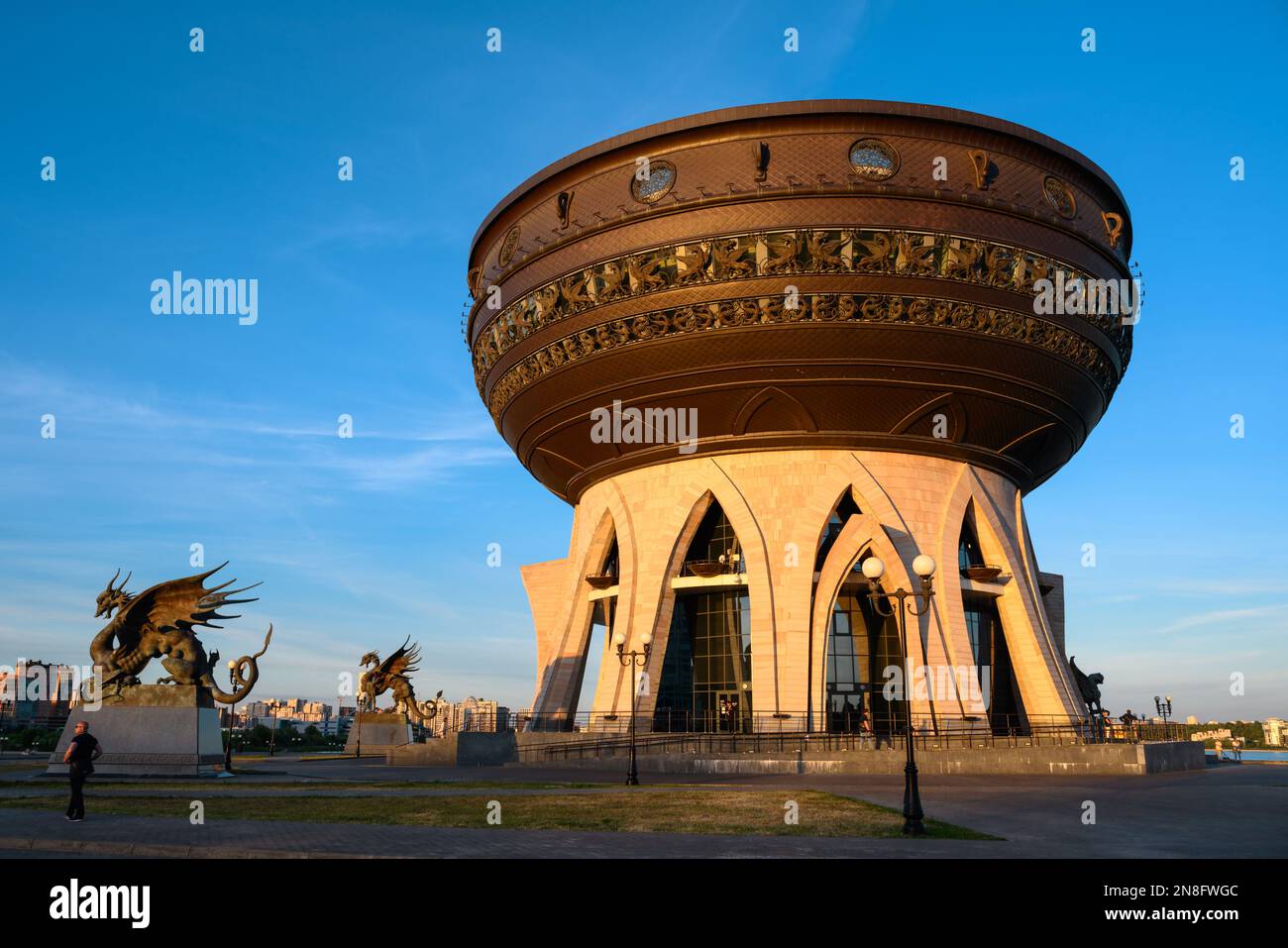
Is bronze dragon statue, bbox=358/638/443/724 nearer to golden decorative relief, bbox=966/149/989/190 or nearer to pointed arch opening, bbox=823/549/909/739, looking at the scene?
pointed arch opening, bbox=823/549/909/739

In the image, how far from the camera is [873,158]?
3072 centimetres

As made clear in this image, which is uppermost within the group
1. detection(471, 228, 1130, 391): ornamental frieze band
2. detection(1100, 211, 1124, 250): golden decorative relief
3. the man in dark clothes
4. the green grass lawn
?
detection(1100, 211, 1124, 250): golden decorative relief

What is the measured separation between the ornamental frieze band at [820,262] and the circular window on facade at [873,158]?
189 centimetres

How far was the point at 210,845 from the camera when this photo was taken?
10.6 m

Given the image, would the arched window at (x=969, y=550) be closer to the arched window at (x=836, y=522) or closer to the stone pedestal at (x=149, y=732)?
the arched window at (x=836, y=522)

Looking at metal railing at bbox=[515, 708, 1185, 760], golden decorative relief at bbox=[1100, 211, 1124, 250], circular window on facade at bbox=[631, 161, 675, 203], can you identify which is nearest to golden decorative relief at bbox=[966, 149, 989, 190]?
golden decorative relief at bbox=[1100, 211, 1124, 250]

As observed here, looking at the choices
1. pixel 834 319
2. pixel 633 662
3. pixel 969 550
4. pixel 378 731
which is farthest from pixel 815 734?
pixel 378 731

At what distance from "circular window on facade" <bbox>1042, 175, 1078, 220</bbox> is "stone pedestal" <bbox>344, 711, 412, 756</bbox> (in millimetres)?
32800

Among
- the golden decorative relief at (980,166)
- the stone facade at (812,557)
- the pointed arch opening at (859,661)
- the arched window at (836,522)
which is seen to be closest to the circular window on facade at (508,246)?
the stone facade at (812,557)

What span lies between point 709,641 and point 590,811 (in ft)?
69.1

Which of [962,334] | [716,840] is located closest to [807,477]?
[962,334]

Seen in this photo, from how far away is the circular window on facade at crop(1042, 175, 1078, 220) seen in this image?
32188 mm

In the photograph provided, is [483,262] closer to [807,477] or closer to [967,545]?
[807,477]
